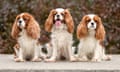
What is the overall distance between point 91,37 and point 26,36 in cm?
97

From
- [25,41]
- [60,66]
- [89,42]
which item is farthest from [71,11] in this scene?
[60,66]

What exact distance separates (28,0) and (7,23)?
0.84 metres

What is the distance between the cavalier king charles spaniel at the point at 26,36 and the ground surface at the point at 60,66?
0.22 m

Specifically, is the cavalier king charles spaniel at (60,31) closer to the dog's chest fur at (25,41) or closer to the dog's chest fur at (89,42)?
the dog's chest fur at (89,42)

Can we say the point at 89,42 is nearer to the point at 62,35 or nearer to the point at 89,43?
the point at 89,43

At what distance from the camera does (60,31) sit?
763 centimetres

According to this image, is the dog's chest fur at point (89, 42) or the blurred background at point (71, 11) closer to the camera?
the dog's chest fur at point (89, 42)

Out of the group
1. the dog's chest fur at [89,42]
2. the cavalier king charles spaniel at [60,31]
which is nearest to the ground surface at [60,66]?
the cavalier king charles spaniel at [60,31]

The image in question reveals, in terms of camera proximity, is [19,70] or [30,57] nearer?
[19,70]

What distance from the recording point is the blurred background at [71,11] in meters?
10.2

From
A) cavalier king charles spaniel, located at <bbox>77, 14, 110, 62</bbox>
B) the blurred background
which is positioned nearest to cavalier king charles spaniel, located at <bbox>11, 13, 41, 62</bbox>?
cavalier king charles spaniel, located at <bbox>77, 14, 110, 62</bbox>

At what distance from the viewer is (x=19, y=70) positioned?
677 centimetres

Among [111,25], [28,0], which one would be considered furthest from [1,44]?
[111,25]

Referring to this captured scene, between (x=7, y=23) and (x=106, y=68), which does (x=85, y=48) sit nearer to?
(x=106, y=68)
